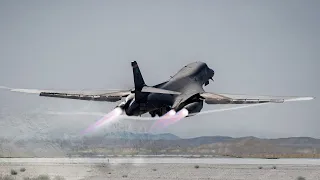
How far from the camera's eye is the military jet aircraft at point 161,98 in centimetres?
7862

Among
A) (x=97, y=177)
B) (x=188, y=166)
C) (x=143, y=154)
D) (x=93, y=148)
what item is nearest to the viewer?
(x=97, y=177)

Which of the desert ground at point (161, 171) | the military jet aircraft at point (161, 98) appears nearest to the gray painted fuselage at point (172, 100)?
the military jet aircraft at point (161, 98)

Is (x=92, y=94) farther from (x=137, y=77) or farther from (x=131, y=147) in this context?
(x=131, y=147)

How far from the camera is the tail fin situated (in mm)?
78062

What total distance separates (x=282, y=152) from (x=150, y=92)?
287ft

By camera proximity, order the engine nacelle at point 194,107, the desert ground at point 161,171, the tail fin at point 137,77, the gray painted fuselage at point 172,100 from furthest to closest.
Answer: the desert ground at point 161,171 → the engine nacelle at point 194,107 → the gray painted fuselage at point 172,100 → the tail fin at point 137,77

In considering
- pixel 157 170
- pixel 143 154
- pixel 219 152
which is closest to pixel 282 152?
pixel 219 152

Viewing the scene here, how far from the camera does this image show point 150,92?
78750 mm

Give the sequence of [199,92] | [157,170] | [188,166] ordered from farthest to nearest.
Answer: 1. [188,166]
2. [157,170]
3. [199,92]

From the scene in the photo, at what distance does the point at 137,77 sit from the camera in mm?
78500

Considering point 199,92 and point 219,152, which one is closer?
point 199,92

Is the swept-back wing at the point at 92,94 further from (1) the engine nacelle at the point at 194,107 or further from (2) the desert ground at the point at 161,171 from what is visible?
(2) the desert ground at the point at 161,171

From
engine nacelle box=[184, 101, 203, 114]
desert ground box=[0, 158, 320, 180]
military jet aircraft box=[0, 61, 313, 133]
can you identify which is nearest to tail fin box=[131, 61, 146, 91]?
military jet aircraft box=[0, 61, 313, 133]

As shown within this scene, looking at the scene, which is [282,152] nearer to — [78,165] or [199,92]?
[78,165]
